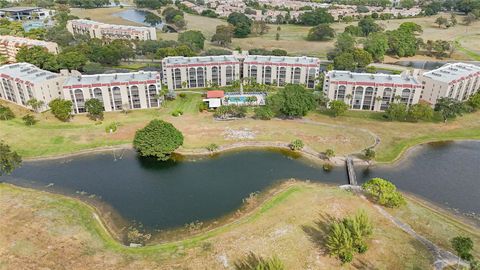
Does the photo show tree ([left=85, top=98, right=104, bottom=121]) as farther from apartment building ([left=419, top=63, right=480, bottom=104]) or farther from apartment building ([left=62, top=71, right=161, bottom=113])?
apartment building ([left=419, top=63, right=480, bottom=104])

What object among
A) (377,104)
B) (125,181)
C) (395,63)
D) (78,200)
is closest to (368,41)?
(395,63)

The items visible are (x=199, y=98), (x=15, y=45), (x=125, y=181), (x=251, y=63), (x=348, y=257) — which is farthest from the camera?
(x=15, y=45)

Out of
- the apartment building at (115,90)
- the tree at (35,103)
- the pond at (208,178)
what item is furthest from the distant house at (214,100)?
the tree at (35,103)

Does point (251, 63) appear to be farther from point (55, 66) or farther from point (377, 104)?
point (55, 66)

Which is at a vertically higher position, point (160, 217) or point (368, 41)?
point (368, 41)

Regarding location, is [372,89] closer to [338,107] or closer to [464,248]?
[338,107]

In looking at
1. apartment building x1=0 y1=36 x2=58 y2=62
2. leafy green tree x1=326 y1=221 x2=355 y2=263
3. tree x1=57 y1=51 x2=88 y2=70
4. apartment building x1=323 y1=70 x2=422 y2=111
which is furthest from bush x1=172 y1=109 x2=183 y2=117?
apartment building x1=0 y1=36 x2=58 y2=62
